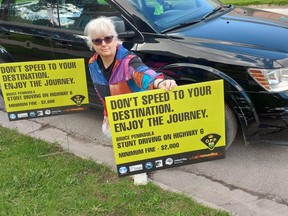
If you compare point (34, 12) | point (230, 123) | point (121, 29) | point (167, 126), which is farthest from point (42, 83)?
point (230, 123)

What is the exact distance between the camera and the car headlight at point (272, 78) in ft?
9.99

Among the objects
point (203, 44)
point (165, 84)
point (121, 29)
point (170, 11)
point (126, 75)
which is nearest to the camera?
point (165, 84)

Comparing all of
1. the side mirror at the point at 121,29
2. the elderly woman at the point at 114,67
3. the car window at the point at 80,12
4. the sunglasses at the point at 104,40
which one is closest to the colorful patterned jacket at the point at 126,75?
the elderly woman at the point at 114,67

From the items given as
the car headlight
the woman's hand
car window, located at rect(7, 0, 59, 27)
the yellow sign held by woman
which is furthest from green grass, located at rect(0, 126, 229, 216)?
car window, located at rect(7, 0, 59, 27)

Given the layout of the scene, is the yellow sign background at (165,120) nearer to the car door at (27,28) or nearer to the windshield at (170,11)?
the windshield at (170,11)

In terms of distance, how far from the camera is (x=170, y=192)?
299 cm

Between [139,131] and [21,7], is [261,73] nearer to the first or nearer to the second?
[139,131]

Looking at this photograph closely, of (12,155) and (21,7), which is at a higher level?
(21,7)

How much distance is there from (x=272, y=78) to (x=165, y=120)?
104cm

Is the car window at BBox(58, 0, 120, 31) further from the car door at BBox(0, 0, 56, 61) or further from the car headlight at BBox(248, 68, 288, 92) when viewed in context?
the car headlight at BBox(248, 68, 288, 92)

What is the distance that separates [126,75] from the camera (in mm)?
2770

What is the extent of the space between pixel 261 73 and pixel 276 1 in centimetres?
1123

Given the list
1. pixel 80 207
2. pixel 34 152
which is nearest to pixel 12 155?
pixel 34 152

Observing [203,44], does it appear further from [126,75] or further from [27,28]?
[27,28]
